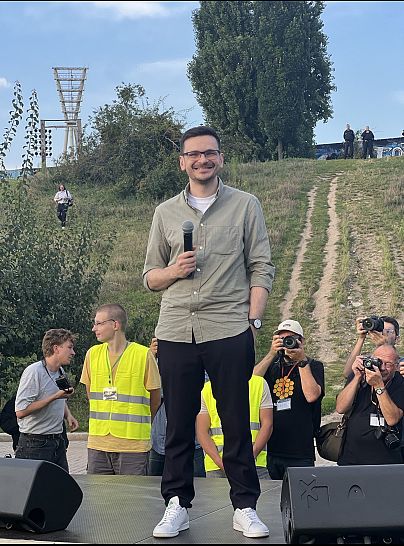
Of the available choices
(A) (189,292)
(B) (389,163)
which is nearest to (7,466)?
(A) (189,292)

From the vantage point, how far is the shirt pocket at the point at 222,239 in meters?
4.31

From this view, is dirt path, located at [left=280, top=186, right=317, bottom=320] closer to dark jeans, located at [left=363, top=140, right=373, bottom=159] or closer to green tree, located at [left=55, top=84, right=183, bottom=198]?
green tree, located at [left=55, top=84, right=183, bottom=198]

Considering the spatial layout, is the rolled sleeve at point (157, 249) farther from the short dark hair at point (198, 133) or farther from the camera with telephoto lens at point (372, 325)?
the camera with telephoto lens at point (372, 325)

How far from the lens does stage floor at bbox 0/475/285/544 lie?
14.2 ft

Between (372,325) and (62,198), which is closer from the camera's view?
(372,325)

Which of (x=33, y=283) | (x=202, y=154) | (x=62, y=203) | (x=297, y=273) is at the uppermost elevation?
(x=202, y=154)

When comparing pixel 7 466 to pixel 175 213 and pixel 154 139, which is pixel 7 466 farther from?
pixel 154 139

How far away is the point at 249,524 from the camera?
4234mm

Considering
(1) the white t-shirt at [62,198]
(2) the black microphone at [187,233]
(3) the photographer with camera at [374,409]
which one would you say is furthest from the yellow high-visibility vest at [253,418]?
(1) the white t-shirt at [62,198]

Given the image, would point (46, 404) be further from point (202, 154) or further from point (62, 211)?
point (62, 211)

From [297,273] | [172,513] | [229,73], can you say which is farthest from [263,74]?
[172,513]

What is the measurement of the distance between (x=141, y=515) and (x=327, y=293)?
15724 millimetres

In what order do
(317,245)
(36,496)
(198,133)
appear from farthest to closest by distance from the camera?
(317,245), (36,496), (198,133)

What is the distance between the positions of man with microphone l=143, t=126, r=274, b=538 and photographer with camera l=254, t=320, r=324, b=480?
1885 mm
